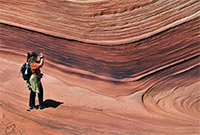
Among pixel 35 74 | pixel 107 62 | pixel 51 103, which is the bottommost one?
pixel 51 103

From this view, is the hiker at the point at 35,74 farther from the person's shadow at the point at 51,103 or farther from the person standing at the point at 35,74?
the person's shadow at the point at 51,103

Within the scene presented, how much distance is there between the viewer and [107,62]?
11.0 ft

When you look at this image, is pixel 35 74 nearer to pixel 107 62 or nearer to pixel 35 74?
pixel 35 74

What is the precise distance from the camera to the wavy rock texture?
2854mm

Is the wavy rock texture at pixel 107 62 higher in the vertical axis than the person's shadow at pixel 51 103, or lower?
higher

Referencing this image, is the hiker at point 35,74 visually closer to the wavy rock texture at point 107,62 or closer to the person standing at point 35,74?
the person standing at point 35,74

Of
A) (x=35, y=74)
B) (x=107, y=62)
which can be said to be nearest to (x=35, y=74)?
(x=35, y=74)

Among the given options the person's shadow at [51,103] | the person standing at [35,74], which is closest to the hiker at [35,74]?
the person standing at [35,74]

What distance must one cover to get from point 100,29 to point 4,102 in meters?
1.48

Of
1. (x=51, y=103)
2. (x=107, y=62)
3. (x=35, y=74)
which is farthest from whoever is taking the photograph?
(x=107, y=62)

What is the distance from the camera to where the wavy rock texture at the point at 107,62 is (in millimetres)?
2854

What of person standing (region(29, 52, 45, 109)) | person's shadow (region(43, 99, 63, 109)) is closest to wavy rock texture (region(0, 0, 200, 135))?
person's shadow (region(43, 99, 63, 109))

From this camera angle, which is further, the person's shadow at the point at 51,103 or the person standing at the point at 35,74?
the person's shadow at the point at 51,103

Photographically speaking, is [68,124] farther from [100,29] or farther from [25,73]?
[100,29]
